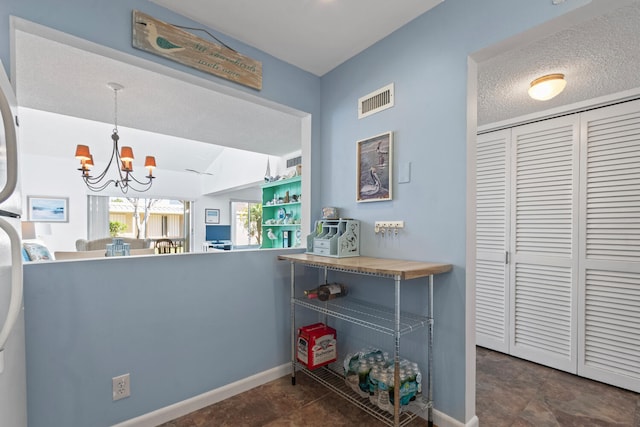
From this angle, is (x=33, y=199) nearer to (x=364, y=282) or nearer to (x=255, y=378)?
(x=255, y=378)

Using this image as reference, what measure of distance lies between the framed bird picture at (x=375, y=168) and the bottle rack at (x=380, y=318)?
0.47m

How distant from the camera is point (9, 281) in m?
0.89

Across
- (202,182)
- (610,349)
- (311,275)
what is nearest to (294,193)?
(311,275)

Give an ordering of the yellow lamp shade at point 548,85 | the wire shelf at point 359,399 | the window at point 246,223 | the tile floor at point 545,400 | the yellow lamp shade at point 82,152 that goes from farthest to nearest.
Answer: the window at point 246,223 < the yellow lamp shade at point 82,152 < the yellow lamp shade at point 548,85 < the tile floor at point 545,400 < the wire shelf at point 359,399

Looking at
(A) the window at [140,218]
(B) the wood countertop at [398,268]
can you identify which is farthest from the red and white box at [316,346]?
(A) the window at [140,218]

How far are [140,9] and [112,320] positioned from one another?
1739 millimetres

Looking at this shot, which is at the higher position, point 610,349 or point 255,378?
point 610,349

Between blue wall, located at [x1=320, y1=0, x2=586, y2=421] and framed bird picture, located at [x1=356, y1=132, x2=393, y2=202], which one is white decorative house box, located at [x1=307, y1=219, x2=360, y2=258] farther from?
framed bird picture, located at [x1=356, y1=132, x2=393, y2=202]

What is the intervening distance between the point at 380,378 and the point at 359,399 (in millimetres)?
322

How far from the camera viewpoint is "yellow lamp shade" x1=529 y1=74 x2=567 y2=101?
1.97 metres

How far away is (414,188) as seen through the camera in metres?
1.86

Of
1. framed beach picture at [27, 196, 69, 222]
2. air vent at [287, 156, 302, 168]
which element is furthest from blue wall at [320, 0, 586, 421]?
framed beach picture at [27, 196, 69, 222]

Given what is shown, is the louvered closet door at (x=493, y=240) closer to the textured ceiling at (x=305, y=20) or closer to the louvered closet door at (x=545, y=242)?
the louvered closet door at (x=545, y=242)

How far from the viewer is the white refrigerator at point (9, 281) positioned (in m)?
0.69
